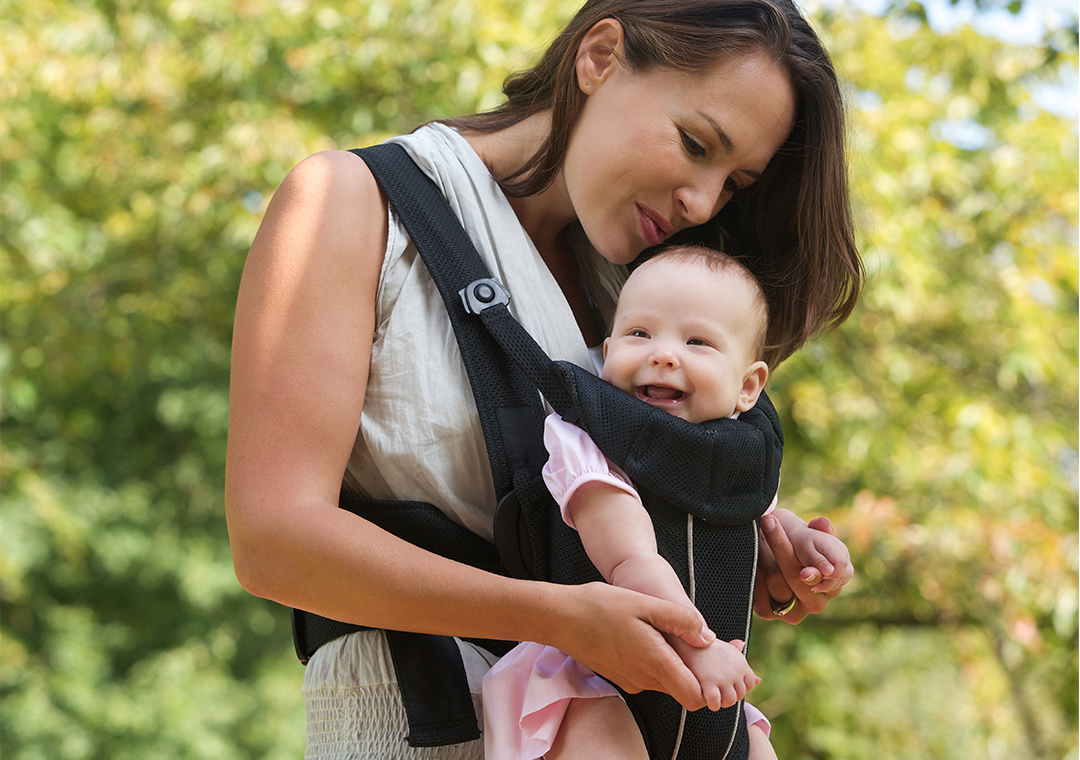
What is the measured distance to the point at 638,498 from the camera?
127 centimetres

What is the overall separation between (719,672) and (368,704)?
19.6 inches

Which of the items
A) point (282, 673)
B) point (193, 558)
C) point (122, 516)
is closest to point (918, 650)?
point (282, 673)

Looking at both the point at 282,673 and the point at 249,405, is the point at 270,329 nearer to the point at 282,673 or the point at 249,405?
the point at 249,405

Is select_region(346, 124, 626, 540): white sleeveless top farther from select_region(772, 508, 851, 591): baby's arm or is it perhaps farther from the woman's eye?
select_region(772, 508, 851, 591): baby's arm

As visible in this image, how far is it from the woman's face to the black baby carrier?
0.28 metres

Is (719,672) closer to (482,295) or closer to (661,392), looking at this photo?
(661,392)

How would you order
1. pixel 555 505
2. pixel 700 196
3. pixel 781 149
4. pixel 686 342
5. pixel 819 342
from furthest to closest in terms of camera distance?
pixel 819 342 → pixel 781 149 → pixel 700 196 → pixel 686 342 → pixel 555 505

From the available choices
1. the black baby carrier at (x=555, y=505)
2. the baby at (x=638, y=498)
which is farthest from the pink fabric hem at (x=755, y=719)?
the black baby carrier at (x=555, y=505)

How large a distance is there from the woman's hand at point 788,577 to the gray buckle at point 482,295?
0.52 metres

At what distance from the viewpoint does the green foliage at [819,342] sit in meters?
4.04

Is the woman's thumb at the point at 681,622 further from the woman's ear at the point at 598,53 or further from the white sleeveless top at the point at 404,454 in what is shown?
the woman's ear at the point at 598,53

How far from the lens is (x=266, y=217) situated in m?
1.34

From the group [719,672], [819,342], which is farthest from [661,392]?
[819,342]

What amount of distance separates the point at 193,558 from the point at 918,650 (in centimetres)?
501
